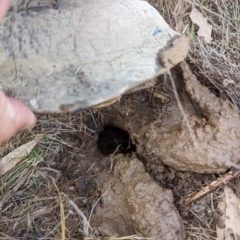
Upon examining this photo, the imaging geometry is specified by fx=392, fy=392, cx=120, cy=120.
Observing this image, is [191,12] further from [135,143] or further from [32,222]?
[32,222]

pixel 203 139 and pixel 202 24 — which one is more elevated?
pixel 202 24

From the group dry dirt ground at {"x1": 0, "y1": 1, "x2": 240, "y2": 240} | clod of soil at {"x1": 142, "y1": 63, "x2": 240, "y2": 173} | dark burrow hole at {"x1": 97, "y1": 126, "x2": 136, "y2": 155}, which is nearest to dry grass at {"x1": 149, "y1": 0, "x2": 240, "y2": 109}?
dry dirt ground at {"x1": 0, "y1": 1, "x2": 240, "y2": 240}

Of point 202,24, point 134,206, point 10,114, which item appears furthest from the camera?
point 202,24

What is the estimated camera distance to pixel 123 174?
1978 millimetres

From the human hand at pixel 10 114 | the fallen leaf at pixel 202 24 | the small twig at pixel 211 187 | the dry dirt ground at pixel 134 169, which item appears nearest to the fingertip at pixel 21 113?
the human hand at pixel 10 114

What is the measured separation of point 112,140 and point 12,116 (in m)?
0.99

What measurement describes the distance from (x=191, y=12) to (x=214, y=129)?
2.61 feet

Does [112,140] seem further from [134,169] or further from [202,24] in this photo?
[202,24]

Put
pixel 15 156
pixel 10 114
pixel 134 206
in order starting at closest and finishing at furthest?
pixel 10 114 → pixel 134 206 → pixel 15 156

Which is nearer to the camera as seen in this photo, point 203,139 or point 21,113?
point 21,113

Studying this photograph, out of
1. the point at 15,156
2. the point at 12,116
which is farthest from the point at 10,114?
the point at 15,156

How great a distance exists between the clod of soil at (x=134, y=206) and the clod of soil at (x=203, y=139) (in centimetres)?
15

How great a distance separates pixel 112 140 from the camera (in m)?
2.34

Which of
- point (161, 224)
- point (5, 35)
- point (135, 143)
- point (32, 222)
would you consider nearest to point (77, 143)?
point (135, 143)
